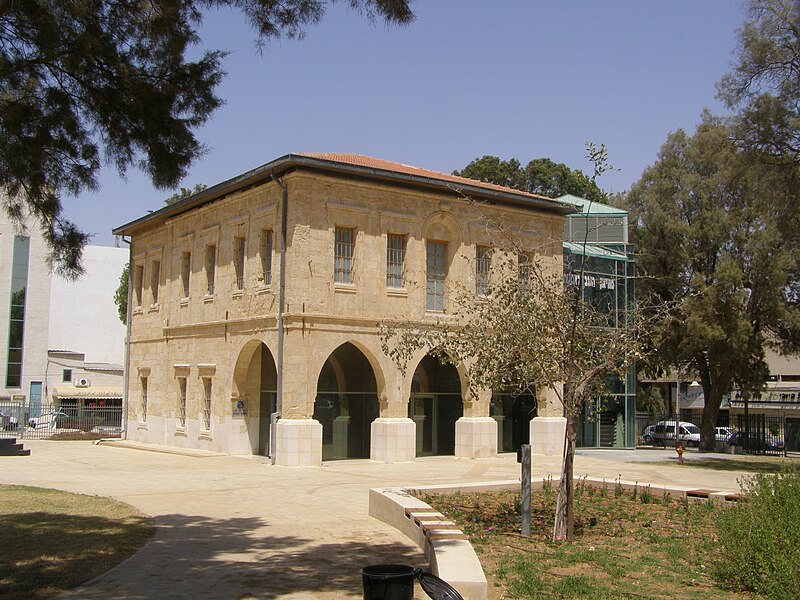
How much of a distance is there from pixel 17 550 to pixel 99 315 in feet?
168

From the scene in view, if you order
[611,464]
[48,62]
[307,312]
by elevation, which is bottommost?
[611,464]

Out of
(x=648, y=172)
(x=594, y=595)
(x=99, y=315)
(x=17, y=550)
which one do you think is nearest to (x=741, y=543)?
(x=594, y=595)

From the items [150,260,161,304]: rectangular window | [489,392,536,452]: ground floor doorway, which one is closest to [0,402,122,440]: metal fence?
[150,260,161,304]: rectangular window

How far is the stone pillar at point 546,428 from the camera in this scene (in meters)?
28.1

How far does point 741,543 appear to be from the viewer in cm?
805

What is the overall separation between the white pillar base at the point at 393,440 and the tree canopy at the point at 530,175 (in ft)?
96.3

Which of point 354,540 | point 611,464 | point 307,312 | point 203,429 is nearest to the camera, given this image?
point 354,540

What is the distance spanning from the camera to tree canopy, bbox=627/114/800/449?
1169 inches

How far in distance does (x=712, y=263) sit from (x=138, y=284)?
2266 centimetres

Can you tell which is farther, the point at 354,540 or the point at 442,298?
the point at 442,298

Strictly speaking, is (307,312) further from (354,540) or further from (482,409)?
(354,540)

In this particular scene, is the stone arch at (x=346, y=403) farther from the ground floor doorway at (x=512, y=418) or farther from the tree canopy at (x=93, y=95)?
the tree canopy at (x=93, y=95)

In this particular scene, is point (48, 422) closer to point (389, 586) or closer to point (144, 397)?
point (144, 397)

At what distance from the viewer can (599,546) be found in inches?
408
